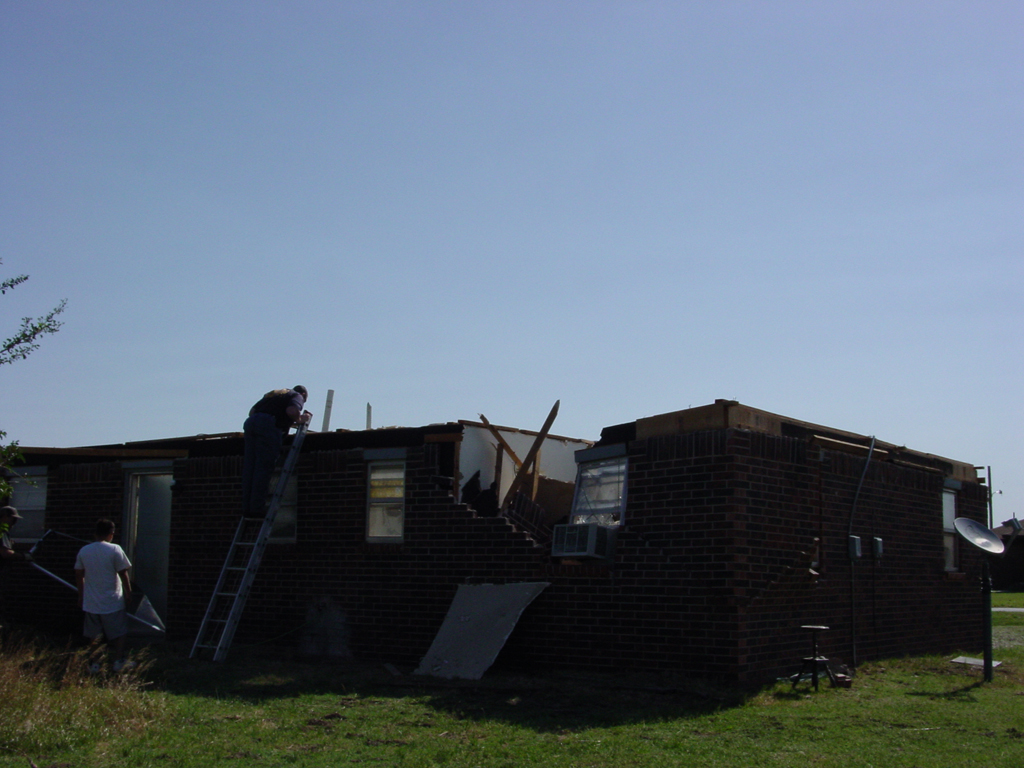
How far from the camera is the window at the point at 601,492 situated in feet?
39.6

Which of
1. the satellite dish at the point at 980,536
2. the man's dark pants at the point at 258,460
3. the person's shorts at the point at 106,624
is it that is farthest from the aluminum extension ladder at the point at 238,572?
the satellite dish at the point at 980,536

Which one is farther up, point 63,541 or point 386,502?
point 386,502

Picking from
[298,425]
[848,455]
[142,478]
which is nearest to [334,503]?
[298,425]

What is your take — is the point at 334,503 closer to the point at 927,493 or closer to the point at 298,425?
the point at 298,425

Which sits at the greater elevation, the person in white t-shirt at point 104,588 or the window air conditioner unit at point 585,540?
the window air conditioner unit at point 585,540

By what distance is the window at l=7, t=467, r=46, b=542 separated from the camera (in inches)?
A: 698

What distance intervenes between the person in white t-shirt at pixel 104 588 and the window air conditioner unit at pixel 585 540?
4.79 m

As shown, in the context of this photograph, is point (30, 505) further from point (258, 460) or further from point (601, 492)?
point (601, 492)

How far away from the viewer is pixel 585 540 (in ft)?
38.1

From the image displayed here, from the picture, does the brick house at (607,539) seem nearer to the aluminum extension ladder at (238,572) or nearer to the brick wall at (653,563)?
the brick wall at (653,563)

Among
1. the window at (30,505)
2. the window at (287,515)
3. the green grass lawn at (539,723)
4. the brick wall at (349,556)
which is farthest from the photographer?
the window at (30,505)

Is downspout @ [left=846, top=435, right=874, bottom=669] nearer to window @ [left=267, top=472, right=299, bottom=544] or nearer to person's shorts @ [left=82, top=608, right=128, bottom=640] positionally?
window @ [left=267, top=472, right=299, bottom=544]

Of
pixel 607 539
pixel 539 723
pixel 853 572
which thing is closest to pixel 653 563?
pixel 607 539

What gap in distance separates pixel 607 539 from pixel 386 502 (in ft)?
12.3
